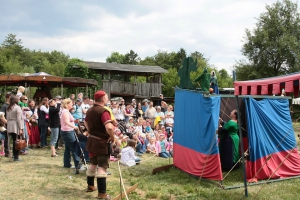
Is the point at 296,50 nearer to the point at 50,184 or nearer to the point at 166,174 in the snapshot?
the point at 166,174

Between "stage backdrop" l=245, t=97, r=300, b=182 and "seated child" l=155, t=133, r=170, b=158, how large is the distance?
3901 mm

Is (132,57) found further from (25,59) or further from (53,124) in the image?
(53,124)

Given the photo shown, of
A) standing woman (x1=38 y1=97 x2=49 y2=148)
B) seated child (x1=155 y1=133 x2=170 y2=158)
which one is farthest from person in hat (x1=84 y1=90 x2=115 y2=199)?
standing woman (x1=38 y1=97 x2=49 y2=148)

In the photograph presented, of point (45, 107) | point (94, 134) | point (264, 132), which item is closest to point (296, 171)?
point (264, 132)

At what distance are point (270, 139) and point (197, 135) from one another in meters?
1.74

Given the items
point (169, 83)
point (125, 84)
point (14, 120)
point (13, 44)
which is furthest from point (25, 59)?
point (14, 120)

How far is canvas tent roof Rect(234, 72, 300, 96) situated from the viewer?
6.45m

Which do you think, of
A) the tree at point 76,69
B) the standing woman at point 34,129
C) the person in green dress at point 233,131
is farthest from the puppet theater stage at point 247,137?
the tree at point 76,69

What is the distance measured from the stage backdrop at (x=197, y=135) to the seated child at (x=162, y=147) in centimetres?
217

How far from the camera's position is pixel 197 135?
6.85 meters

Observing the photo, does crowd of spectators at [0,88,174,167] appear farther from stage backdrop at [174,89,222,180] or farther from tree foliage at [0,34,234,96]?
tree foliage at [0,34,234,96]

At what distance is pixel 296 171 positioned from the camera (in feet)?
24.0

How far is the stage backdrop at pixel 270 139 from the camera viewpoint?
6582 mm

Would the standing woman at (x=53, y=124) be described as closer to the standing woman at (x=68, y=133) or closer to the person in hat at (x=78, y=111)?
the person in hat at (x=78, y=111)
